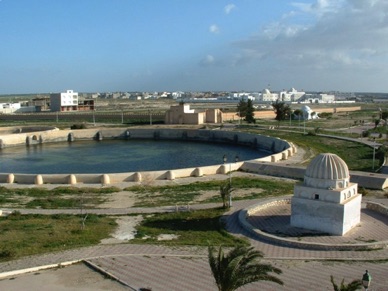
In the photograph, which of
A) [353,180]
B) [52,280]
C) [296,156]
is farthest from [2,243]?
[296,156]

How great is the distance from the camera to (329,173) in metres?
15.4

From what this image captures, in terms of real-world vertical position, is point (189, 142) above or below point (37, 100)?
below

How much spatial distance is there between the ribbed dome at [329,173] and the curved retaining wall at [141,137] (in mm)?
11854

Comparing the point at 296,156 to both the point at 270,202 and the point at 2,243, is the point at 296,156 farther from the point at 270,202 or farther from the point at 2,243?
the point at 2,243

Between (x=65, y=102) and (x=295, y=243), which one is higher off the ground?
(x=65, y=102)

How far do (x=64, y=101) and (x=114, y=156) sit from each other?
52.0 metres

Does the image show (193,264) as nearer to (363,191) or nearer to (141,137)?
(363,191)

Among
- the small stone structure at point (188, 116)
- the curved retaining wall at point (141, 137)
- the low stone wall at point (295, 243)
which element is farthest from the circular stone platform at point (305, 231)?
the small stone structure at point (188, 116)

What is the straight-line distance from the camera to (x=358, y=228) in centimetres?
1584

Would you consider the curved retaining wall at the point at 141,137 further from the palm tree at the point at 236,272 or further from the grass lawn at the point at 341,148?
the palm tree at the point at 236,272

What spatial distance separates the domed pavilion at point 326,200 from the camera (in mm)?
15086

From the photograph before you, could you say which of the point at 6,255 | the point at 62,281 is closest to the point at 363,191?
the point at 62,281

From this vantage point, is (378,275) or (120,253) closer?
(378,275)

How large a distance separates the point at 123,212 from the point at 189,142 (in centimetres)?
3749
